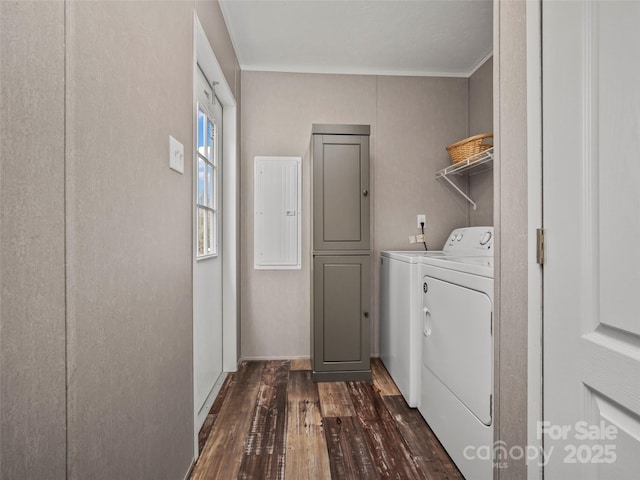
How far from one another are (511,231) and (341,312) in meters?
1.63

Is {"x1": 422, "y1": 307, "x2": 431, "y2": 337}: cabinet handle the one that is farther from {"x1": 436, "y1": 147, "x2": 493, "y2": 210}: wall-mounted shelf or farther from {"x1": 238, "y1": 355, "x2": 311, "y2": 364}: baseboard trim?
{"x1": 238, "y1": 355, "x2": 311, "y2": 364}: baseboard trim

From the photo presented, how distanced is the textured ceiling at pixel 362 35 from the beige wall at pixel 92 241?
1.06m

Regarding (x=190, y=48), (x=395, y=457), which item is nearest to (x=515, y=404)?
(x=395, y=457)

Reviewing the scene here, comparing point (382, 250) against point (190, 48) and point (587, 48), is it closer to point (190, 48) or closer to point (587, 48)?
point (190, 48)

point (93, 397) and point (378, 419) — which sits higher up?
point (93, 397)

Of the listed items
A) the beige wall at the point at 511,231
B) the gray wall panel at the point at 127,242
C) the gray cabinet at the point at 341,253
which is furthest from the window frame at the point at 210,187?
the beige wall at the point at 511,231

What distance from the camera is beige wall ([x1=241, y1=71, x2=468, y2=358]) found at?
2764mm

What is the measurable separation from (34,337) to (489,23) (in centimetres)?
283

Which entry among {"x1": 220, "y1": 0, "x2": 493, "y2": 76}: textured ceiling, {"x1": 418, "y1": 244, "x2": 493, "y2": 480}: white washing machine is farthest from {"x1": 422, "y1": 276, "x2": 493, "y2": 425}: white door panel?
{"x1": 220, "y1": 0, "x2": 493, "y2": 76}: textured ceiling

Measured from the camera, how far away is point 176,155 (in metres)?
1.29

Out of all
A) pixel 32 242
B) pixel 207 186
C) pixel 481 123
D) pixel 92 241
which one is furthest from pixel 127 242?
pixel 481 123

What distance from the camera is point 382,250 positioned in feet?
9.33

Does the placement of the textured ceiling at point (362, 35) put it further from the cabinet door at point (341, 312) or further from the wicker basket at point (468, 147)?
the cabinet door at point (341, 312)

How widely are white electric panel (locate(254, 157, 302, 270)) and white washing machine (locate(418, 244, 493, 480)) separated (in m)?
1.22
